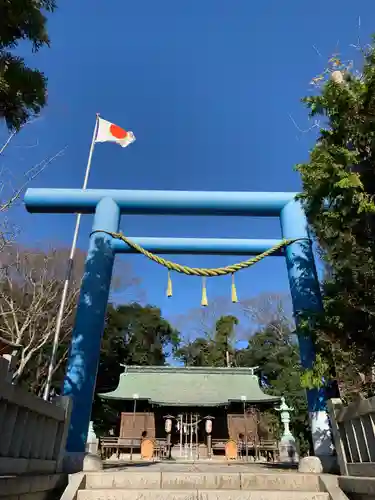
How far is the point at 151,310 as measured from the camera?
2683cm

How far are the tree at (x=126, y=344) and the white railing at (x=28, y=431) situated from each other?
710 inches

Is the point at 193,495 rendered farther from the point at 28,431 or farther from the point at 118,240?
the point at 118,240

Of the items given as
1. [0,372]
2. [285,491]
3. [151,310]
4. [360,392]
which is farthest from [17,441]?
[151,310]

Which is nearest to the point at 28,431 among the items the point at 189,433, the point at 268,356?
the point at 189,433

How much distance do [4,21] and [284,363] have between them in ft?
72.5

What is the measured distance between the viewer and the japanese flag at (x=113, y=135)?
10.5 m

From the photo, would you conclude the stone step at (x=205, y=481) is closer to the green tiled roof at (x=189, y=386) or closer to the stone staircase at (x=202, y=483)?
the stone staircase at (x=202, y=483)

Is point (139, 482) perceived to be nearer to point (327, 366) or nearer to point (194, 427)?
point (327, 366)

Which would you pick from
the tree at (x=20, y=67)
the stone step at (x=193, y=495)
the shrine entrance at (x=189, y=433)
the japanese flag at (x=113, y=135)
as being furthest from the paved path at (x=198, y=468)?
the shrine entrance at (x=189, y=433)

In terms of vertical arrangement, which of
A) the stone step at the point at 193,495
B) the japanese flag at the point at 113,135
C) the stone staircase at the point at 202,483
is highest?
the japanese flag at the point at 113,135

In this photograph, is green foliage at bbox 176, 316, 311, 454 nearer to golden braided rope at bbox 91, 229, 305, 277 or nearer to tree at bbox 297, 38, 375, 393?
golden braided rope at bbox 91, 229, 305, 277

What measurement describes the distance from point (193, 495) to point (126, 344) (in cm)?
2205

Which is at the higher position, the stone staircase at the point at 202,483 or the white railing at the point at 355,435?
the white railing at the point at 355,435

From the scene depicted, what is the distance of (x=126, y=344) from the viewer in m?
24.8
